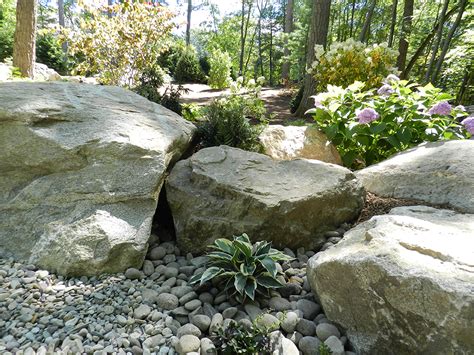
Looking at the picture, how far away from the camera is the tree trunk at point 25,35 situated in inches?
289

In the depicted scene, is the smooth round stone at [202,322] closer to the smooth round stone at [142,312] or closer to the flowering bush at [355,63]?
the smooth round stone at [142,312]

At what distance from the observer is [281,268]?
2.48 meters

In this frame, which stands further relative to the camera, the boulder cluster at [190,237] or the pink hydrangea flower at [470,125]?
the pink hydrangea flower at [470,125]

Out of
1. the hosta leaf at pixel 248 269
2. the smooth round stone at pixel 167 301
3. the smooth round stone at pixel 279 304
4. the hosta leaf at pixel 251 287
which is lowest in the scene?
the smooth round stone at pixel 167 301

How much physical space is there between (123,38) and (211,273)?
701cm

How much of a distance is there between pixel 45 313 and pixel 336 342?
1681mm

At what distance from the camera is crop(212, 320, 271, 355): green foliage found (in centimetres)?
173

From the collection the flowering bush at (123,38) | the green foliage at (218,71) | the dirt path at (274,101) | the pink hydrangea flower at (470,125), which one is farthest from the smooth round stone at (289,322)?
the green foliage at (218,71)

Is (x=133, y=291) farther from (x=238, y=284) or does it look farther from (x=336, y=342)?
(x=336, y=342)

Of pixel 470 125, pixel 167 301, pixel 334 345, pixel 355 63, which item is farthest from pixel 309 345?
pixel 355 63

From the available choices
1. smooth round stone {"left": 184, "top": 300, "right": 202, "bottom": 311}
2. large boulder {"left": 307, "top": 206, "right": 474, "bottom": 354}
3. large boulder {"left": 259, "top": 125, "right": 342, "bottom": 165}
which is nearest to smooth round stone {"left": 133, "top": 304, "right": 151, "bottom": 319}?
smooth round stone {"left": 184, "top": 300, "right": 202, "bottom": 311}

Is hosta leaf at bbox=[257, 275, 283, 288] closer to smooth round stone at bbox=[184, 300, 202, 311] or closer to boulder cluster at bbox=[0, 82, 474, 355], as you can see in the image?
boulder cluster at bbox=[0, 82, 474, 355]

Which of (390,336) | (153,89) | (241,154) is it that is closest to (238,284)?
(390,336)

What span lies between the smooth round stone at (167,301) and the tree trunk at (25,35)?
7846mm
